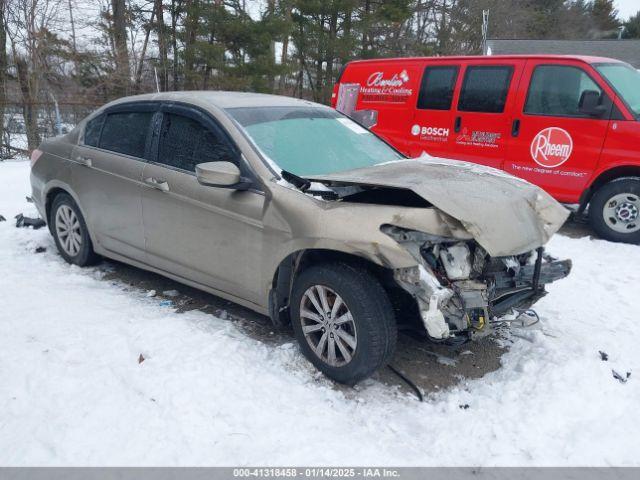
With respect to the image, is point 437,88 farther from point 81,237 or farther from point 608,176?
point 81,237

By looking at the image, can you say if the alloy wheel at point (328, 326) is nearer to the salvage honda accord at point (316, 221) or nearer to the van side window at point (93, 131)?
the salvage honda accord at point (316, 221)

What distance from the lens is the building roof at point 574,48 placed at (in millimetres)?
23141

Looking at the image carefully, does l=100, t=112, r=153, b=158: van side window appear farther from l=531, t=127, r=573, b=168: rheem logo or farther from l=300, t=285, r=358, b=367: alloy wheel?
l=531, t=127, r=573, b=168: rheem logo

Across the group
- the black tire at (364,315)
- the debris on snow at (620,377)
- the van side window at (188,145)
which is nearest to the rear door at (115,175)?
the van side window at (188,145)

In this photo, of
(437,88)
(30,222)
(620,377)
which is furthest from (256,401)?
(437,88)

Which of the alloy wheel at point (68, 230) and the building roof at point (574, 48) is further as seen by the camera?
the building roof at point (574, 48)

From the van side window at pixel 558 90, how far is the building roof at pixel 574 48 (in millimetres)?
18722

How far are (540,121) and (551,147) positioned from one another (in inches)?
13.8

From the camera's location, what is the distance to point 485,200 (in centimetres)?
302

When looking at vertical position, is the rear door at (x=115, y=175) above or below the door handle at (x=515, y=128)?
below

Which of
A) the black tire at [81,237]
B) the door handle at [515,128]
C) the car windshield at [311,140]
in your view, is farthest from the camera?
the door handle at [515,128]

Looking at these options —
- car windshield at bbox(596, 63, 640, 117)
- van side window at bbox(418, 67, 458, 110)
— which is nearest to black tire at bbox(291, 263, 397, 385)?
car windshield at bbox(596, 63, 640, 117)
